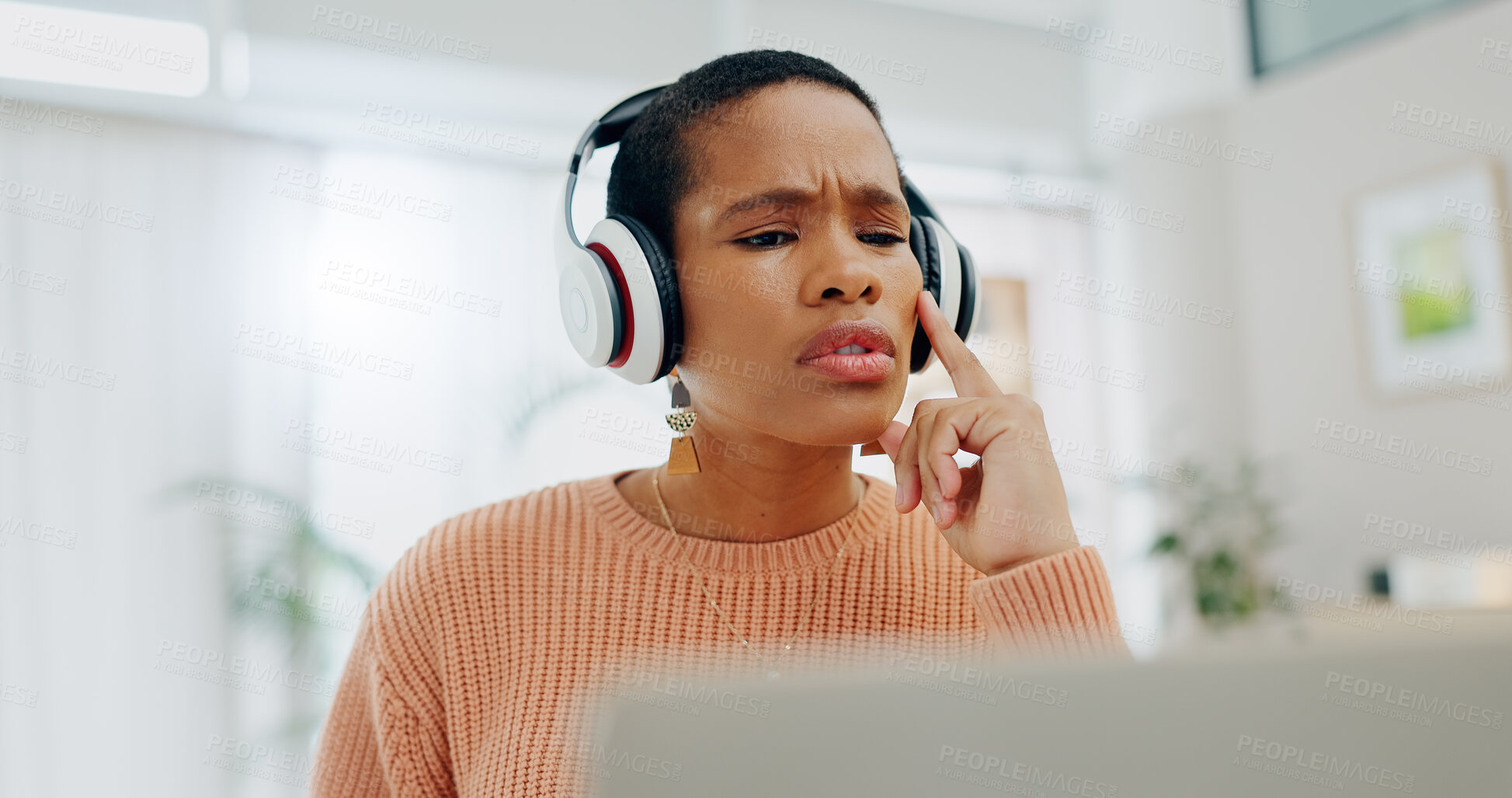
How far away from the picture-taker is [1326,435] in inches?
165

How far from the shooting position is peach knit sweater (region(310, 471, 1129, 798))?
1062mm

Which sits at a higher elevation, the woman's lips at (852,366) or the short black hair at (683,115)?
the short black hair at (683,115)

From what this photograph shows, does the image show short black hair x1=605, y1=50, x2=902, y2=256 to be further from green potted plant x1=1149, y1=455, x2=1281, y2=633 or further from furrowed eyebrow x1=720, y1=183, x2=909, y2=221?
Result: green potted plant x1=1149, y1=455, x2=1281, y2=633

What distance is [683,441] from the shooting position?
1.13 meters

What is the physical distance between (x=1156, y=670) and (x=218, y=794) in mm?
3798

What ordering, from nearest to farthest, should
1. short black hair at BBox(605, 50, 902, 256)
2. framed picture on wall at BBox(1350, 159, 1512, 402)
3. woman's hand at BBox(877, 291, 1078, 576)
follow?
1. woman's hand at BBox(877, 291, 1078, 576)
2. short black hair at BBox(605, 50, 902, 256)
3. framed picture on wall at BBox(1350, 159, 1512, 402)

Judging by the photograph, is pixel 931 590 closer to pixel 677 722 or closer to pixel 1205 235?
pixel 677 722

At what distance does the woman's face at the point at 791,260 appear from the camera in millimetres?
989

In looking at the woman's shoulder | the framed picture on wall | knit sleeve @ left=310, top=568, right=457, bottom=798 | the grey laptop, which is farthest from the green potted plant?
the grey laptop

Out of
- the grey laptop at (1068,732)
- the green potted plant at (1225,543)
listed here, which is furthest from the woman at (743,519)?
the green potted plant at (1225,543)

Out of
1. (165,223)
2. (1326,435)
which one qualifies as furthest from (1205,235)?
(165,223)

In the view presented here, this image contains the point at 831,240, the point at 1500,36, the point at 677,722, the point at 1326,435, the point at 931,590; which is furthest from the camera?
the point at 1326,435

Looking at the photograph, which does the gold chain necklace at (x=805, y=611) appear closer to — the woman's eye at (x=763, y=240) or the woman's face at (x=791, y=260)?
the woman's face at (x=791, y=260)

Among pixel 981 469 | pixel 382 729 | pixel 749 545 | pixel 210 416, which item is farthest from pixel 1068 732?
pixel 210 416
